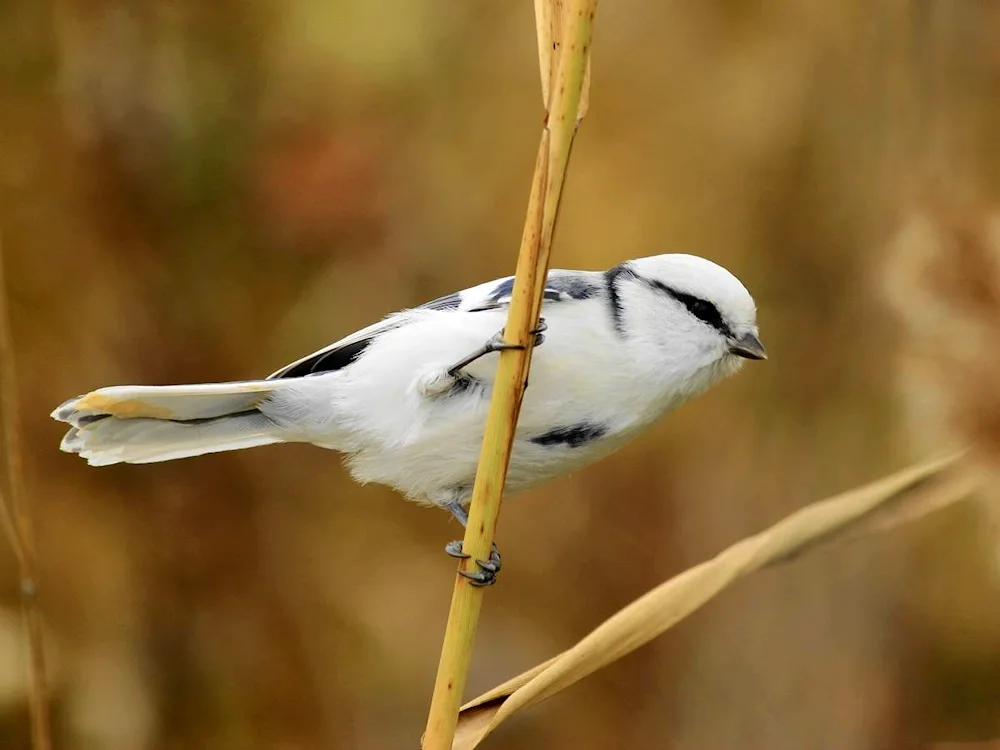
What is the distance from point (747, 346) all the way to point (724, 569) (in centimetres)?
26

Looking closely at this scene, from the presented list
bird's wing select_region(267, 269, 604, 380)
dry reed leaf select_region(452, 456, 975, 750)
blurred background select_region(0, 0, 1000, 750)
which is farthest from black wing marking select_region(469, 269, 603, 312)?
blurred background select_region(0, 0, 1000, 750)

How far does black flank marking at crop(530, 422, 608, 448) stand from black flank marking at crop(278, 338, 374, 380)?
288 mm

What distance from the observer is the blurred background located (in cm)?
166

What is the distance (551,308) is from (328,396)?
275mm

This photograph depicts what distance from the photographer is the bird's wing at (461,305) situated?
108 cm

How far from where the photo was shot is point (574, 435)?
3.24 ft

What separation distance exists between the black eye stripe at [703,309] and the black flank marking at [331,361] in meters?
0.38

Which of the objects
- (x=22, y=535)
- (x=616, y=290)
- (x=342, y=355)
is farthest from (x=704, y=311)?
(x=22, y=535)

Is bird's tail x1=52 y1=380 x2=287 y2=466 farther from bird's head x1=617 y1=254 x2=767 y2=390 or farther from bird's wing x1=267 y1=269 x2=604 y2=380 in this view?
bird's head x1=617 y1=254 x2=767 y2=390

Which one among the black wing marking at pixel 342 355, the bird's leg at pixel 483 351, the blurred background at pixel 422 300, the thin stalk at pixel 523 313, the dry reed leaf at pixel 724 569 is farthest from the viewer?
the blurred background at pixel 422 300

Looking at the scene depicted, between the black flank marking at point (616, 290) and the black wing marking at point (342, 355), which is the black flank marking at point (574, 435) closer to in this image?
the black flank marking at point (616, 290)

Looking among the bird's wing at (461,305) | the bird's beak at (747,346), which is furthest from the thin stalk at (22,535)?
the bird's beak at (747,346)

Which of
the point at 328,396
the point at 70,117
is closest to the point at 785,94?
the point at 328,396

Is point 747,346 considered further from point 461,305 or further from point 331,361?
point 331,361
